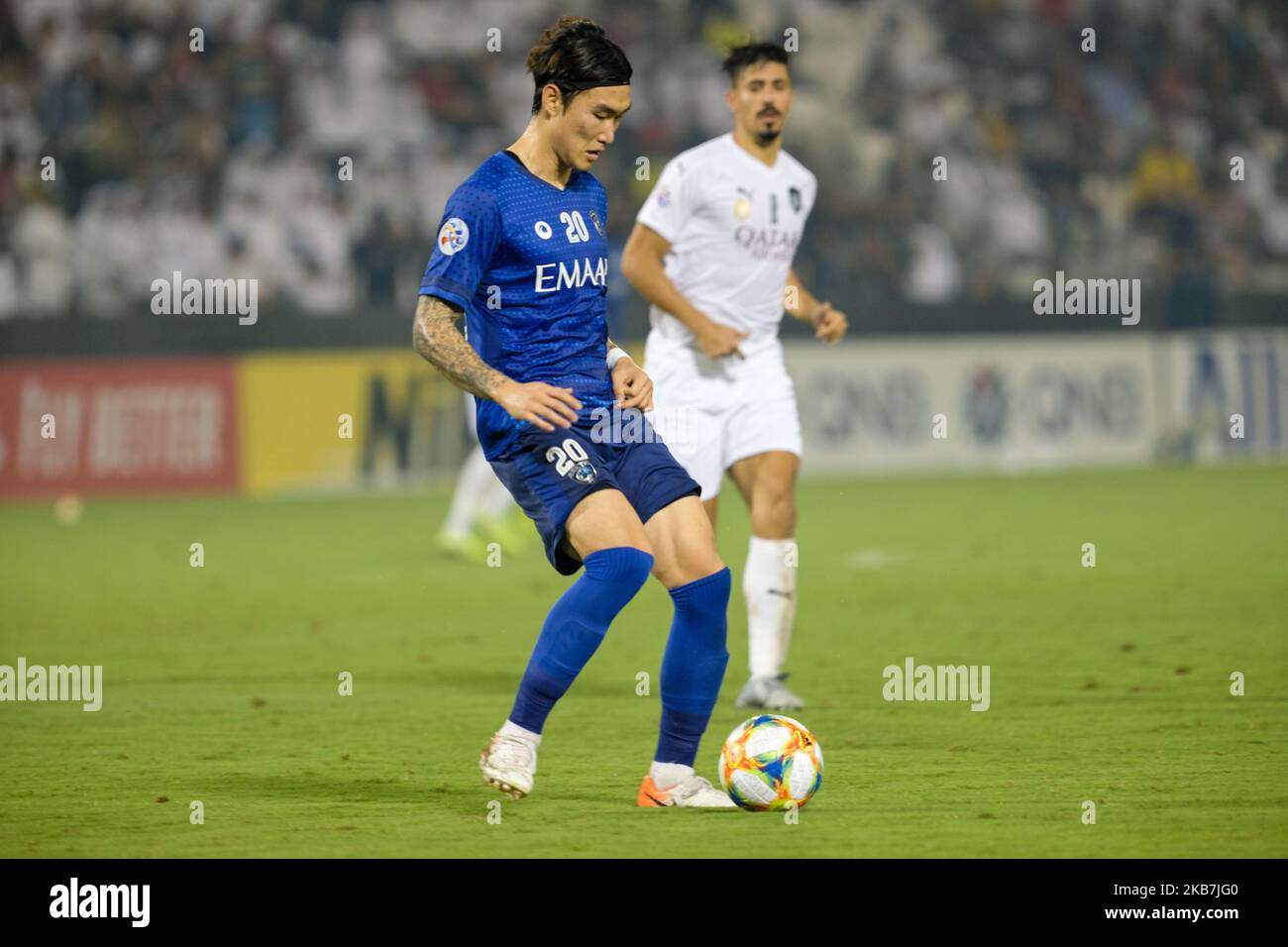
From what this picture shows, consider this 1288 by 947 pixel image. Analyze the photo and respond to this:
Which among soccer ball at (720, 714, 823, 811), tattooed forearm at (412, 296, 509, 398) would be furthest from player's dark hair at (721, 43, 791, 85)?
soccer ball at (720, 714, 823, 811)

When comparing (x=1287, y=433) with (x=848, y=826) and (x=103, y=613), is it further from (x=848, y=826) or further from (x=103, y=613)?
(x=848, y=826)

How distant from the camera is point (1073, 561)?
44.2 ft

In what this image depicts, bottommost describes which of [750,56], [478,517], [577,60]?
[478,517]

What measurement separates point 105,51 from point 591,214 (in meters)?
16.7

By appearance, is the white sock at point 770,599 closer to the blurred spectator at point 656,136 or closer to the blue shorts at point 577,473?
the blue shorts at point 577,473

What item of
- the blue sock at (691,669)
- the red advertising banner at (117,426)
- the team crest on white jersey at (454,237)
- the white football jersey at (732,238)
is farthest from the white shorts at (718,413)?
the red advertising banner at (117,426)

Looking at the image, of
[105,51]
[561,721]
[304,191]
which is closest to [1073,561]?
[561,721]

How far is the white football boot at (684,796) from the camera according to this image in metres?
6.22

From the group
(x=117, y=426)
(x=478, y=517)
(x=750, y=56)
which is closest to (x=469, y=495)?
(x=478, y=517)

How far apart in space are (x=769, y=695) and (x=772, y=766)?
221 centimetres

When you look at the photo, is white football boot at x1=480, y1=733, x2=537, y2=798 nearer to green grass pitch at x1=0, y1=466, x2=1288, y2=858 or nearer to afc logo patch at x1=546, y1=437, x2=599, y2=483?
green grass pitch at x1=0, y1=466, x2=1288, y2=858

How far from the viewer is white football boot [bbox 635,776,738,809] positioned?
622 centimetres

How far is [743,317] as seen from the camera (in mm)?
8914

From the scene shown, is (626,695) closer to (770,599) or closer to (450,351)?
(770,599)
